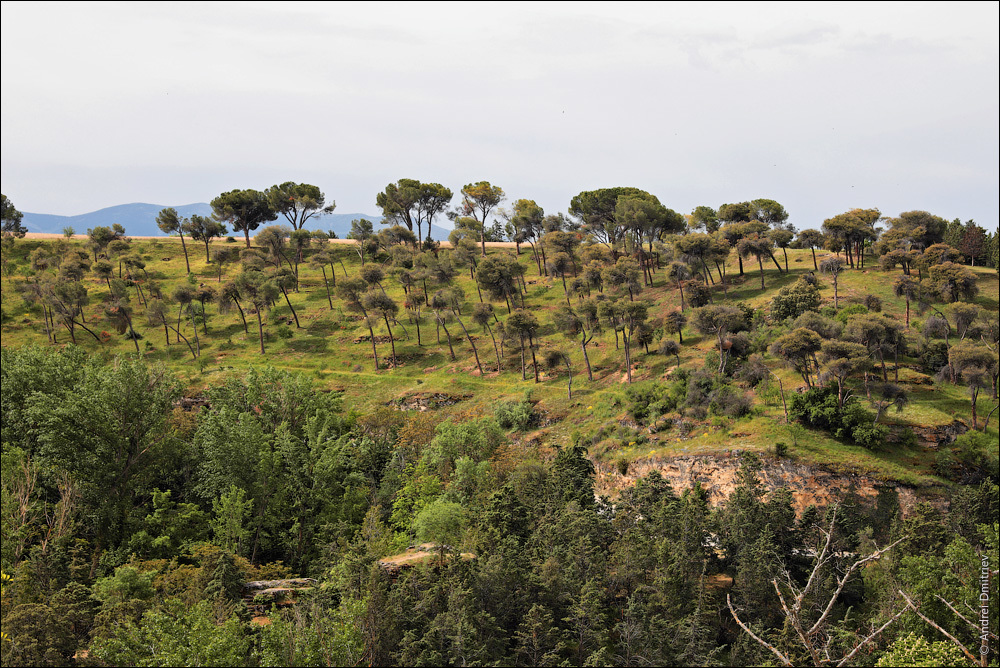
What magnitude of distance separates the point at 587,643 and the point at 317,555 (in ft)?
75.1

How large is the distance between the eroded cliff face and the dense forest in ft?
0.83

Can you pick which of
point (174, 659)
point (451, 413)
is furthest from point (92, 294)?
point (174, 659)

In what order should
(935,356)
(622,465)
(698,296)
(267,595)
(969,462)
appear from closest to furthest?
(267,595) → (969,462) → (622,465) → (935,356) → (698,296)

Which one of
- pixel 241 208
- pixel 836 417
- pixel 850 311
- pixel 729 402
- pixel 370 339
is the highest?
pixel 241 208

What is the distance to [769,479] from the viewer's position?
144 ft

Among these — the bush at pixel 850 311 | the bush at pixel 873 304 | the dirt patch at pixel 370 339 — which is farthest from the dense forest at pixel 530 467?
the bush at pixel 873 304

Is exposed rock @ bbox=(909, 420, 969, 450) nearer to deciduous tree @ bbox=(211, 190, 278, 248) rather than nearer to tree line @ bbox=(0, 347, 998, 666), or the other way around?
tree line @ bbox=(0, 347, 998, 666)

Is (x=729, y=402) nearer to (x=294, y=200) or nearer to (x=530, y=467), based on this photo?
(x=530, y=467)

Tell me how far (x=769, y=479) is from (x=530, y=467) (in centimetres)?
1695

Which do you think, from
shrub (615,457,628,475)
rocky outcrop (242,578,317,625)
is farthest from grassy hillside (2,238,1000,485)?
rocky outcrop (242,578,317,625)

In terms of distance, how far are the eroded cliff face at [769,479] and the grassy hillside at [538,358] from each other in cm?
94

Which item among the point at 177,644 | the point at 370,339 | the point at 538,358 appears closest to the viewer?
the point at 177,644

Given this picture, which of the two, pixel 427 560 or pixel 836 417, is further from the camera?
pixel 836 417

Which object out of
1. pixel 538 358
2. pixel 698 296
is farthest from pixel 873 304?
pixel 538 358
